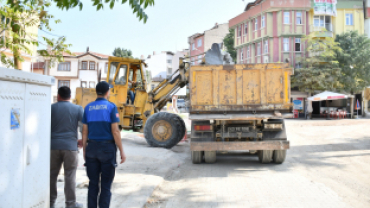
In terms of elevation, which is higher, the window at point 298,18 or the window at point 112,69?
the window at point 298,18

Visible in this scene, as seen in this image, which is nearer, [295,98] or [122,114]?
[122,114]

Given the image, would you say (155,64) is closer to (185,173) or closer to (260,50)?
(260,50)

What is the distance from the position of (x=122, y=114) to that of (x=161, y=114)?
1744 millimetres

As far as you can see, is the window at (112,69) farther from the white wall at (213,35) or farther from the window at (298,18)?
the white wall at (213,35)

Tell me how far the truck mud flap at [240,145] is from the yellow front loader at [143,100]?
9.68 feet

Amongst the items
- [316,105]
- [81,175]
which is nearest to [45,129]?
[81,175]

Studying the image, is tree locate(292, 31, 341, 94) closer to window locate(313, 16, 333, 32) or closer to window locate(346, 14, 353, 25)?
window locate(313, 16, 333, 32)

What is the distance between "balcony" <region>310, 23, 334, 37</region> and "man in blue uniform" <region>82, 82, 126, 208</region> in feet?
114

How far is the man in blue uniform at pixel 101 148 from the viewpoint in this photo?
416cm

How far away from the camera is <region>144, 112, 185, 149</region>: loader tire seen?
10766 mm

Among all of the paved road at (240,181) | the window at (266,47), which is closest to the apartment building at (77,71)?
the window at (266,47)

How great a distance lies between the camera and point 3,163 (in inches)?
115

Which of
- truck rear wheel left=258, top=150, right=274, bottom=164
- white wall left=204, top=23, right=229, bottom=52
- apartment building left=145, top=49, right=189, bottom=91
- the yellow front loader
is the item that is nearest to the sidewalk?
the yellow front loader

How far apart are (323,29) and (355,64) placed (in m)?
4.99
